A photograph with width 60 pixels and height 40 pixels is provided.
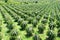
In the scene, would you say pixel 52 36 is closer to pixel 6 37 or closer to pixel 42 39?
pixel 42 39

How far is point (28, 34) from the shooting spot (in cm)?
2402

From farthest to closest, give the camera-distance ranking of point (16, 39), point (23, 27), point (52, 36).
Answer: point (23, 27) < point (52, 36) < point (16, 39)

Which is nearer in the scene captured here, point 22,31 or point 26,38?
point 26,38

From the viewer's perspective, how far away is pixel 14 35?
22.3m

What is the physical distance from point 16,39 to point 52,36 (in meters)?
5.88

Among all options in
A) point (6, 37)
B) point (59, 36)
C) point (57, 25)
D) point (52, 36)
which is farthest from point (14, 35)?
point (57, 25)

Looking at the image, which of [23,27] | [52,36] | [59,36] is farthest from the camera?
[23,27]

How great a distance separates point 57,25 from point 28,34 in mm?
8178

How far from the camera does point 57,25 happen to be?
29094mm

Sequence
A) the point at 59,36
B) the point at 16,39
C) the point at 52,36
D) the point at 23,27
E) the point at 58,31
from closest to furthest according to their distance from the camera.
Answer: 1. the point at 16,39
2. the point at 52,36
3. the point at 59,36
4. the point at 58,31
5. the point at 23,27

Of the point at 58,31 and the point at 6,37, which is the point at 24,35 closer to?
the point at 6,37

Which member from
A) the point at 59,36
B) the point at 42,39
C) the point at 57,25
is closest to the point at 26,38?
the point at 42,39

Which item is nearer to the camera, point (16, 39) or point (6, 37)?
point (16, 39)

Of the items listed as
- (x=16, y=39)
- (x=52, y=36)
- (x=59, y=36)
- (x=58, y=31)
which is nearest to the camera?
(x=16, y=39)
